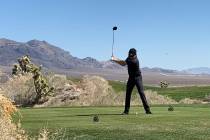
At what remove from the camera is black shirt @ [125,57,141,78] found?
953 inches

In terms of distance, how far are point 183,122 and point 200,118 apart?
1.76m

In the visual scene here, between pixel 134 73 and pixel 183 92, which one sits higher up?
pixel 134 73

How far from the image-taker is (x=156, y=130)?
18375 mm

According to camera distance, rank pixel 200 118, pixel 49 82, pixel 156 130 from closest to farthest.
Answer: pixel 156 130 → pixel 200 118 → pixel 49 82

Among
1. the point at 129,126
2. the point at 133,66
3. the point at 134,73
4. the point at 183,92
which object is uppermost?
the point at 133,66

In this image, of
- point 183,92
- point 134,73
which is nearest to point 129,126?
point 134,73

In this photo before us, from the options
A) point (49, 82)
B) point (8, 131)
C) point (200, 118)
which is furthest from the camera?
point (49, 82)

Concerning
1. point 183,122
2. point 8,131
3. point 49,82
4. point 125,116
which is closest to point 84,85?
point 49,82

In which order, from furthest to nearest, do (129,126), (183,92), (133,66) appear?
(183,92) → (133,66) → (129,126)

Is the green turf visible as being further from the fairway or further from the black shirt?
the fairway

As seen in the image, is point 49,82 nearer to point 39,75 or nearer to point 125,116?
point 39,75

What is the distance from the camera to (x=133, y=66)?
79.8 feet

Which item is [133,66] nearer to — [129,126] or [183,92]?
[129,126]

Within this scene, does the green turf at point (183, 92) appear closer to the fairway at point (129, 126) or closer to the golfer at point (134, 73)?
the golfer at point (134, 73)
